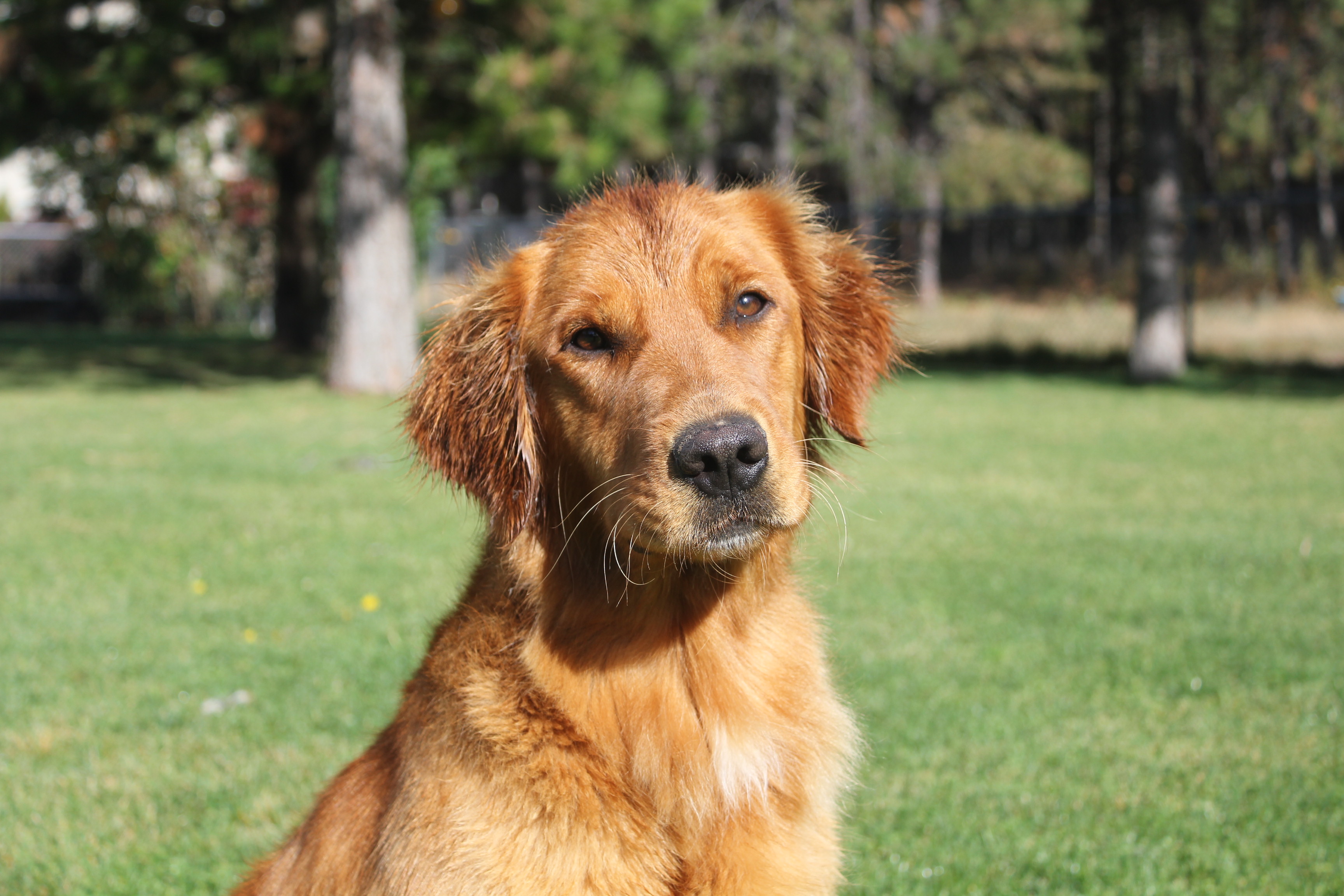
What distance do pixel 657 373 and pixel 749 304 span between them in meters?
0.39

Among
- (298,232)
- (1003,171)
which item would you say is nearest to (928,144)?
(1003,171)

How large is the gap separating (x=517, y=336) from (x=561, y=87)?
15.9 m

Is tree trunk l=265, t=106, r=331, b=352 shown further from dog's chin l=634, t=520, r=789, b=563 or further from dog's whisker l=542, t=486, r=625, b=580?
dog's chin l=634, t=520, r=789, b=563

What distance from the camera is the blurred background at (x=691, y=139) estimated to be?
17.2m

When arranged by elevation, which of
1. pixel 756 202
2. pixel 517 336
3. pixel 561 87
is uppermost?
pixel 561 87

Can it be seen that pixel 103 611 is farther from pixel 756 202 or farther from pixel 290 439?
pixel 290 439

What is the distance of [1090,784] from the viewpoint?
14.1 feet

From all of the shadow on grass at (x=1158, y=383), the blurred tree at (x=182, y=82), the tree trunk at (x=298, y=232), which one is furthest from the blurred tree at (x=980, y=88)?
the blurred tree at (x=182, y=82)

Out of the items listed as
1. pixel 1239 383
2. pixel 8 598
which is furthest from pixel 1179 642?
pixel 1239 383

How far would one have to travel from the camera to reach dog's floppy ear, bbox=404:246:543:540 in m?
2.75

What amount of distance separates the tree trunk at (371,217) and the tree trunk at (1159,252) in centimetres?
1089

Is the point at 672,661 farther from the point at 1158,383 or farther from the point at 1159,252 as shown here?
the point at 1159,252

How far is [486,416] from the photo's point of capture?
2770 mm

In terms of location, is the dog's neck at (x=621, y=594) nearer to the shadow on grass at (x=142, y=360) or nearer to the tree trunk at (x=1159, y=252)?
the shadow on grass at (x=142, y=360)
